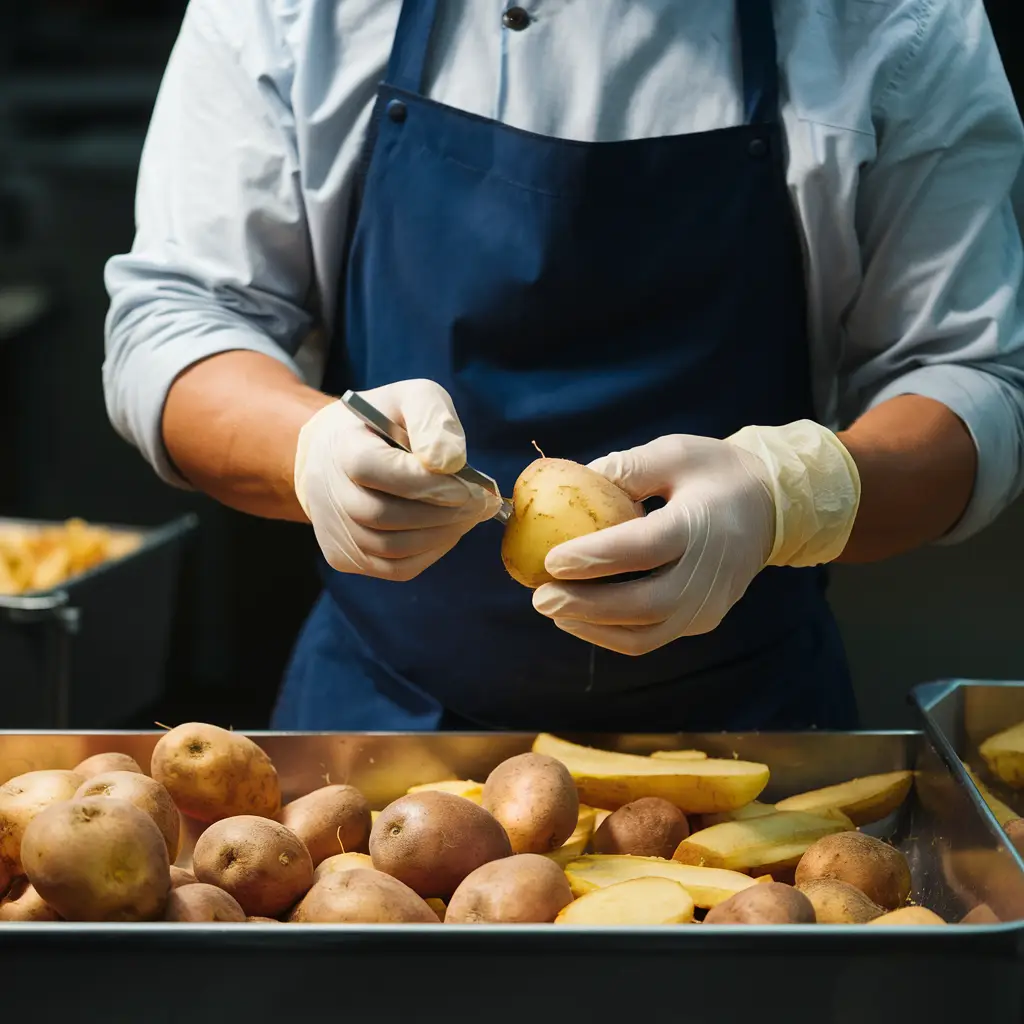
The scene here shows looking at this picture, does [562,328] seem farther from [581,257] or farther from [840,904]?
[840,904]

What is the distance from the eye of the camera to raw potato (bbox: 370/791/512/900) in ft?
3.44

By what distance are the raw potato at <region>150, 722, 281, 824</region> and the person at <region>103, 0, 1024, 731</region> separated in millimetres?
350

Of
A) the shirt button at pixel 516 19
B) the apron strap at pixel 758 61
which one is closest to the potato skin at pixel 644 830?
the apron strap at pixel 758 61

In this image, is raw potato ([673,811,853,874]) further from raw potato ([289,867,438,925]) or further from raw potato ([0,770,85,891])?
raw potato ([0,770,85,891])

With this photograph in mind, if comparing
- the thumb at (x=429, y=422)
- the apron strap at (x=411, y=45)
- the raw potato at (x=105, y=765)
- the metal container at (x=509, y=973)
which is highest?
the apron strap at (x=411, y=45)

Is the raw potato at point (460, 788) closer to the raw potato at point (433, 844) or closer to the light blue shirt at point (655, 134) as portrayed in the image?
the raw potato at point (433, 844)

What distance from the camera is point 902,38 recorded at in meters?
1.53

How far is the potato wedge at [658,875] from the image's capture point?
105 cm

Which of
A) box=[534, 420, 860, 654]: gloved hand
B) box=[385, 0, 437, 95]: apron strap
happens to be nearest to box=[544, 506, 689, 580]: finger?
box=[534, 420, 860, 654]: gloved hand

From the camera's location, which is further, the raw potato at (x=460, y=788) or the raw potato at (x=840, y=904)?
the raw potato at (x=460, y=788)

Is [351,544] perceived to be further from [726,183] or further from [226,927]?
[726,183]

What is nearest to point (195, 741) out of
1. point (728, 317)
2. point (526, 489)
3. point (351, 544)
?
point (351, 544)

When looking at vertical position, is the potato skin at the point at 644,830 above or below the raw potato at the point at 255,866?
below

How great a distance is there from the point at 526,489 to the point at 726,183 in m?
0.54
